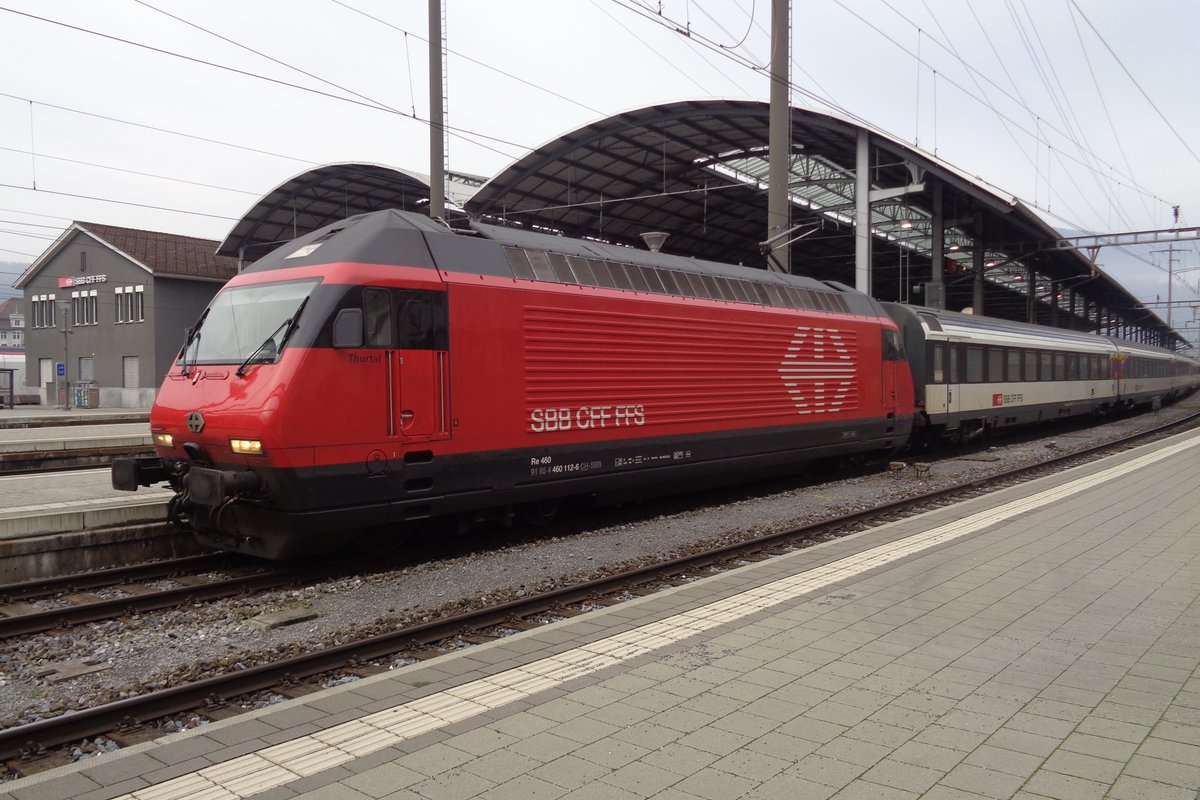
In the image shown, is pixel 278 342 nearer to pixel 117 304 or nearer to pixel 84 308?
pixel 117 304

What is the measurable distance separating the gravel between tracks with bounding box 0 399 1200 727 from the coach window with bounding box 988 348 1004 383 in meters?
10.6

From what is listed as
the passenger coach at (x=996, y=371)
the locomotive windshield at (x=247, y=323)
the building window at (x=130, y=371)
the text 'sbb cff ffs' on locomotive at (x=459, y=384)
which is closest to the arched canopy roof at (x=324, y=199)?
the building window at (x=130, y=371)

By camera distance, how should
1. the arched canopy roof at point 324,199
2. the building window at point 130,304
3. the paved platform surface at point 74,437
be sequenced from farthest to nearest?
1. the building window at point 130,304
2. the arched canopy roof at point 324,199
3. the paved platform surface at point 74,437

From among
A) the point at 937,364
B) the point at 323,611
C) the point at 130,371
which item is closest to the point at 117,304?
the point at 130,371

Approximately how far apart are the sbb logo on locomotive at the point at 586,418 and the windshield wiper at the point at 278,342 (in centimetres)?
282

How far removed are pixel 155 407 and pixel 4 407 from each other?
35.9 m

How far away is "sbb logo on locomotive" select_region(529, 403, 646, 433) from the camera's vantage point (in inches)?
383

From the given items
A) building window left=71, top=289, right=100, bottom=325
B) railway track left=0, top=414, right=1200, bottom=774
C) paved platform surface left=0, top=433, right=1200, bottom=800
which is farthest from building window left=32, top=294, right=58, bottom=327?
paved platform surface left=0, top=433, right=1200, bottom=800

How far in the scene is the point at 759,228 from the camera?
141 ft

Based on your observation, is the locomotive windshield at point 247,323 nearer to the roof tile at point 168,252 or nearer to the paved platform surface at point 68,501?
the paved platform surface at point 68,501

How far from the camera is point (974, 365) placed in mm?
20172

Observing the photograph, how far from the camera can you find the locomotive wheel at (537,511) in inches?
405

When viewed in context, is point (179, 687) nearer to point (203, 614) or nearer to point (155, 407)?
point (203, 614)

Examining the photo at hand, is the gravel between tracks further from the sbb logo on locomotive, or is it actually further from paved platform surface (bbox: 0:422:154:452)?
paved platform surface (bbox: 0:422:154:452)
